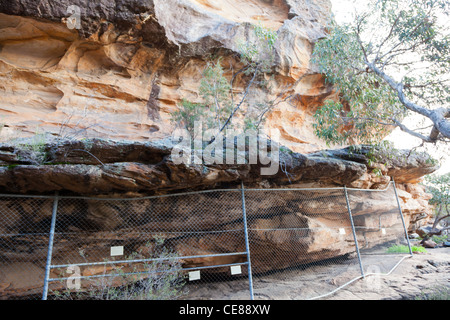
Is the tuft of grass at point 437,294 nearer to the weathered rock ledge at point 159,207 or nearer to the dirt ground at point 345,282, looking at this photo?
the dirt ground at point 345,282

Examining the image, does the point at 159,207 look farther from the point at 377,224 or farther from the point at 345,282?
the point at 377,224

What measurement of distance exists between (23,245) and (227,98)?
24.3 ft

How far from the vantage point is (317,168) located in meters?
7.16

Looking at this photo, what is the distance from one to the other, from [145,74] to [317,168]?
23.5ft

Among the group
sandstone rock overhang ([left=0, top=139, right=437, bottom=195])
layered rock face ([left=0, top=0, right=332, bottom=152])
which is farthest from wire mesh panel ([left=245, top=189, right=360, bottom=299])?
layered rock face ([left=0, top=0, right=332, bottom=152])

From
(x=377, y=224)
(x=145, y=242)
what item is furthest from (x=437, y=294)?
(x=145, y=242)

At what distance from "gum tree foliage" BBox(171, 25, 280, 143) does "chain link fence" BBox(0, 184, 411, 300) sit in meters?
2.56

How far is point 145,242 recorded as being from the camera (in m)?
6.86

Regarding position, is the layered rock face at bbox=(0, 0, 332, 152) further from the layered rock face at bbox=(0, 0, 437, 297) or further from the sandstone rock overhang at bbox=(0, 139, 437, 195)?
the sandstone rock overhang at bbox=(0, 139, 437, 195)

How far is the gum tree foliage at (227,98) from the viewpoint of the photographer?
363 inches

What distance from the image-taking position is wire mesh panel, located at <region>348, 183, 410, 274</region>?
31.2 feet

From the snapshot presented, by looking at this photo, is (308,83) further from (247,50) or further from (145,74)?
(145,74)

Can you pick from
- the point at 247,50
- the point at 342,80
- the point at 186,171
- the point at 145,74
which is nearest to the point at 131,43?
the point at 145,74

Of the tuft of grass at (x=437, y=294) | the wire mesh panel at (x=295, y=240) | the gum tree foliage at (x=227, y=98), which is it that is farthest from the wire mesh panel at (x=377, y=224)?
the gum tree foliage at (x=227, y=98)
